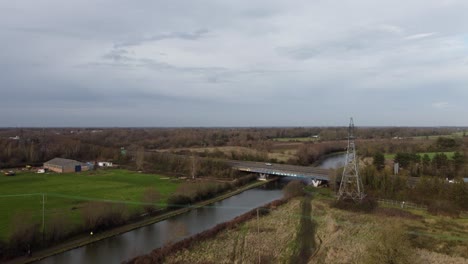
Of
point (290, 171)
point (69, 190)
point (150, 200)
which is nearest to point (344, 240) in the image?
point (150, 200)

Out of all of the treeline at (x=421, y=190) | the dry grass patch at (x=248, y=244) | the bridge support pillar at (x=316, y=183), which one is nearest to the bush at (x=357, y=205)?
the treeline at (x=421, y=190)

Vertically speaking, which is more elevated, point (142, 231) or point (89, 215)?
point (89, 215)

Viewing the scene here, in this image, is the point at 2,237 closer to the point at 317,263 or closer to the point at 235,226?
the point at 235,226

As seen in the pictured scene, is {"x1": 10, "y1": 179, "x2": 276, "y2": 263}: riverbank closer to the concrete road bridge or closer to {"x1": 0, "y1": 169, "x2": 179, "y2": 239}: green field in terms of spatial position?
{"x1": 0, "y1": 169, "x2": 179, "y2": 239}: green field

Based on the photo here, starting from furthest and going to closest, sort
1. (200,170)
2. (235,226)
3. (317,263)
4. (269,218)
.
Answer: (200,170), (269,218), (235,226), (317,263)

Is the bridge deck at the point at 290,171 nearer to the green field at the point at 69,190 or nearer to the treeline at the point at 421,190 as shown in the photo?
the treeline at the point at 421,190

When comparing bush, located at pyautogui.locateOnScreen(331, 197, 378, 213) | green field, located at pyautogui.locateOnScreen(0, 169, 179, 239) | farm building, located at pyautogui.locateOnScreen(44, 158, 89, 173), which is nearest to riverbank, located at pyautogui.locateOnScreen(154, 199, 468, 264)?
bush, located at pyautogui.locateOnScreen(331, 197, 378, 213)

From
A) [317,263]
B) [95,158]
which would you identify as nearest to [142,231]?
[317,263]
